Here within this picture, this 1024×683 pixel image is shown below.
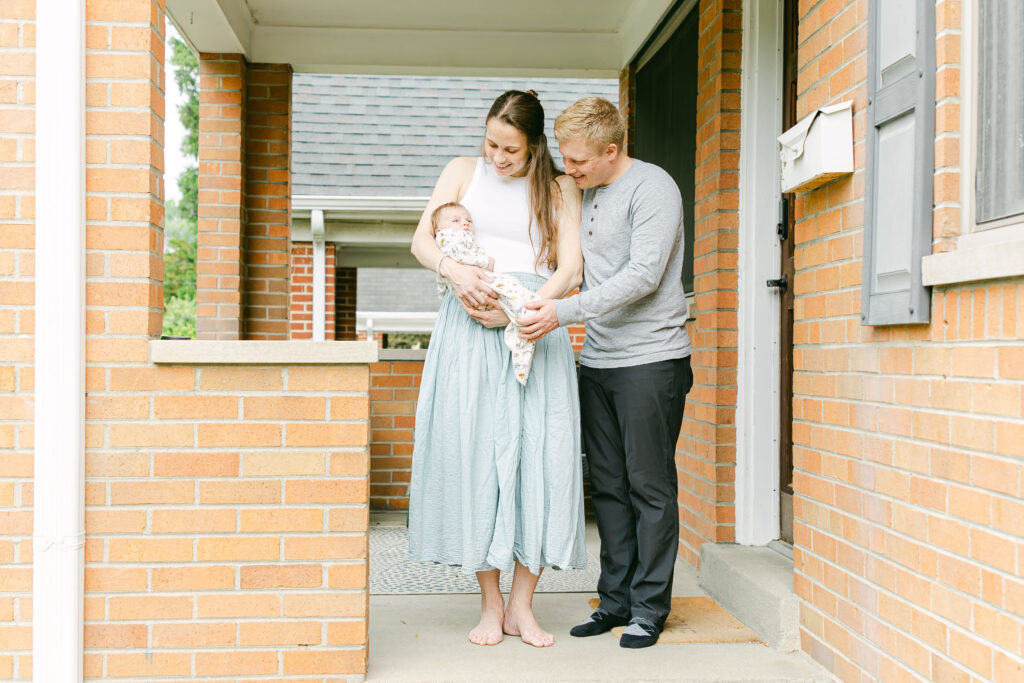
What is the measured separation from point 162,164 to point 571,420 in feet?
4.75

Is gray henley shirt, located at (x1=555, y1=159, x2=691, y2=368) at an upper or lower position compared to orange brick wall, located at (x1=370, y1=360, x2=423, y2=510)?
upper

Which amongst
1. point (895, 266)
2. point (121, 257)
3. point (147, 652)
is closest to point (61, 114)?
Result: point (121, 257)

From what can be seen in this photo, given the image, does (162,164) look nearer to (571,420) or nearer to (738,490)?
(571,420)

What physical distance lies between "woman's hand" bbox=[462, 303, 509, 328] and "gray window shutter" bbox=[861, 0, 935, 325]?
1039 mm

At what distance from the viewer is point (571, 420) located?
288cm

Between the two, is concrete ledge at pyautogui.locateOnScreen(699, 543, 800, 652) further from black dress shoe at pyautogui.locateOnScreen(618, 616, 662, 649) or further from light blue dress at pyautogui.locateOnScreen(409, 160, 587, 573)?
light blue dress at pyautogui.locateOnScreen(409, 160, 587, 573)

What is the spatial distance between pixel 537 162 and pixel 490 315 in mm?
519

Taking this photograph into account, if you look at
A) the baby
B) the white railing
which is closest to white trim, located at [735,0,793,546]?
the baby

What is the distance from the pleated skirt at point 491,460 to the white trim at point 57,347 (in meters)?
0.99

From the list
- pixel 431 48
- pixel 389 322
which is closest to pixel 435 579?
pixel 431 48

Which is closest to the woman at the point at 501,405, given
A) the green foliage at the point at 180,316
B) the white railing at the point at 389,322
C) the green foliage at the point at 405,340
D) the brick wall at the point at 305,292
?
the brick wall at the point at 305,292

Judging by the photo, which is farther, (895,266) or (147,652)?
(147,652)

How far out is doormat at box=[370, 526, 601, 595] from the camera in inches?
146

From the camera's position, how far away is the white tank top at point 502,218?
2867 mm
